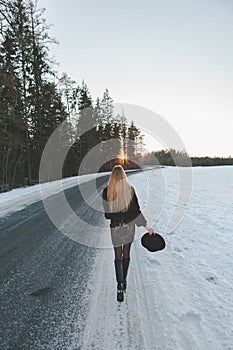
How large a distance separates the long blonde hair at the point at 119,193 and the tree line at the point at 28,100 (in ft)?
32.5

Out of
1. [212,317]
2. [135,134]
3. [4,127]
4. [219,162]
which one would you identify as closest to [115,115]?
[135,134]

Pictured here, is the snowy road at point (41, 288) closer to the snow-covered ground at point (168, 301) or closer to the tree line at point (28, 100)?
the snow-covered ground at point (168, 301)

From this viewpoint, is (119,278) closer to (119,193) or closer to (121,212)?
(121,212)

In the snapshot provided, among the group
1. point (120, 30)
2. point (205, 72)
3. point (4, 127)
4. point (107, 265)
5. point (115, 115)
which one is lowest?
point (107, 265)

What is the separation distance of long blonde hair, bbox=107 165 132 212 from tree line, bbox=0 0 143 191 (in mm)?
9902

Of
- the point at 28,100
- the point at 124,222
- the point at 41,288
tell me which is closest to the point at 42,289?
the point at 41,288

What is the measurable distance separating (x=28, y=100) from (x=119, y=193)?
20881 millimetres

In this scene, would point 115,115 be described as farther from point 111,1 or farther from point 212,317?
point 212,317

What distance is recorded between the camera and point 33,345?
106 inches

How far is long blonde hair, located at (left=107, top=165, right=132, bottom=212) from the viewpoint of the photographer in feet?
12.2

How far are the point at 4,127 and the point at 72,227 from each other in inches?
602

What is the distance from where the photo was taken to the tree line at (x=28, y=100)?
1540cm

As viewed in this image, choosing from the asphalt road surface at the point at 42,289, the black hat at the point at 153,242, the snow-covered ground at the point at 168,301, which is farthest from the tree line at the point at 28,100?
the black hat at the point at 153,242

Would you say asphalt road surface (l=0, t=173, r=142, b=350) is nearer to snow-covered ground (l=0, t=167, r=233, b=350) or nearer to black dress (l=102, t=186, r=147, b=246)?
snow-covered ground (l=0, t=167, r=233, b=350)
